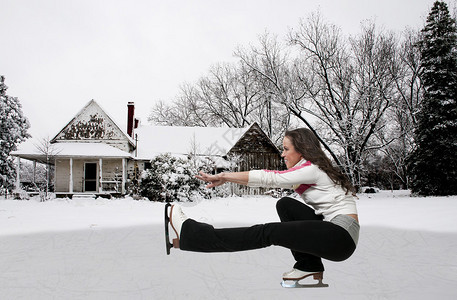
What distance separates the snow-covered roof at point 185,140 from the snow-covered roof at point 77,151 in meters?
2.32

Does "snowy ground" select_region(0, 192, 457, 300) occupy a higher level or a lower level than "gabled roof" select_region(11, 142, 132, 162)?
lower

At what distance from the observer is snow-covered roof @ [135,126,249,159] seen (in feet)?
71.2

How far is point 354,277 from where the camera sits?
12.2ft

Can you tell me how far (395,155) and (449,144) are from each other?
1676 centimetres

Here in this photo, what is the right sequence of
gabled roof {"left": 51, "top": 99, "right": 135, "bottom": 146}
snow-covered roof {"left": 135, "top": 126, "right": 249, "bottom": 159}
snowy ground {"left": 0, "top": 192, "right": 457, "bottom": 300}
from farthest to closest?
snow-covered roof {"left": 135, "top": 126, "right": 249, "bottom": 159}, gabled roof {"left": 51, "top": 99, "right": 135, "bottom": 146}, snowy ground {"left": 0, "top": 192, "right": 457, "bottom": 300}

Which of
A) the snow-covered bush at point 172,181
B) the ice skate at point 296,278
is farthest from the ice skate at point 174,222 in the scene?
the snow-covered bush at point 172,181

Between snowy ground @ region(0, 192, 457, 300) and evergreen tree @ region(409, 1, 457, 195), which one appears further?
evergreen tree @ region(409, 1, 457, 195)

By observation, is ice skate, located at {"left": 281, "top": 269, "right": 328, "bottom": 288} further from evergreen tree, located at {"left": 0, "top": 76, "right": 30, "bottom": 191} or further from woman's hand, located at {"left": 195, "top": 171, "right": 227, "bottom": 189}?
evergreen tree, located at {"left": 0, "top": 76, "right": 30, "bottom": 191}

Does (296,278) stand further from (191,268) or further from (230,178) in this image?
(191,268)

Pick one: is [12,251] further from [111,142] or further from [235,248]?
[111,142]

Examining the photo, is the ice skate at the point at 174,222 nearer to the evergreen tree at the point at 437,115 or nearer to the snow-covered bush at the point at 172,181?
the snow-covered bush at the point at 172,181

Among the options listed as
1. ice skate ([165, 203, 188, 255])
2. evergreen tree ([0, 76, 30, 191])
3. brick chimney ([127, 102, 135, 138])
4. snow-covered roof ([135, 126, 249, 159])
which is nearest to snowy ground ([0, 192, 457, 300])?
ice skate ([165, 203, 188, 255])

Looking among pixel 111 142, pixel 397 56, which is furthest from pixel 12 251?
pixel 397 56

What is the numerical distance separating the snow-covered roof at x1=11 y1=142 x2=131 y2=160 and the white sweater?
16.5 m
